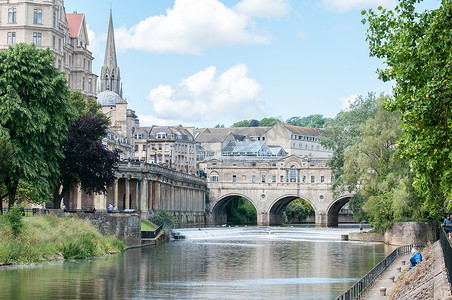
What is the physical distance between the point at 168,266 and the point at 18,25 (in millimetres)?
48779

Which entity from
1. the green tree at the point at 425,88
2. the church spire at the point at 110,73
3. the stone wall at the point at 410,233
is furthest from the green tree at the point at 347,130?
the church spire at the point at 110,73

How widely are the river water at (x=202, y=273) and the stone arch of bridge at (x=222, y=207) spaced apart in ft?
149

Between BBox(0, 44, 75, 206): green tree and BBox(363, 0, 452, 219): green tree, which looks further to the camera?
BBox(0, 44, 75, 206): green tree

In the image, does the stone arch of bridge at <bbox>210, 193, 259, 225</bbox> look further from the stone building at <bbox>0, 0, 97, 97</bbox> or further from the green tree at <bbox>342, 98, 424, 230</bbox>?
the green tree at <bbox>342, 98, 424, 230</bbox>

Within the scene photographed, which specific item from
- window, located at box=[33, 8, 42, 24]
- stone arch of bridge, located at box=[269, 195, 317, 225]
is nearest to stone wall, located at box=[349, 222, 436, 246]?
stone arch of bridge, located at box=[269, 195, 317, 225]

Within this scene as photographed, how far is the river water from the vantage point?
29875mm

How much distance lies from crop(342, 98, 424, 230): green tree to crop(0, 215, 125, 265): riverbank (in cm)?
2153

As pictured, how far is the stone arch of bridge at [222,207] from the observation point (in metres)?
105

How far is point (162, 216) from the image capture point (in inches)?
2879

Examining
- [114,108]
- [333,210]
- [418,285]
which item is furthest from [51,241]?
[114,108]

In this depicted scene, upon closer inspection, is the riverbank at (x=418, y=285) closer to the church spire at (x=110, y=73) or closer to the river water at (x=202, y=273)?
the river water at (x=202, y=273)

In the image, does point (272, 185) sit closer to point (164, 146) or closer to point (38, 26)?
point (164, 146)

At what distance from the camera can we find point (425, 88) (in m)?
20.9

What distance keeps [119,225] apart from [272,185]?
2139 inches
